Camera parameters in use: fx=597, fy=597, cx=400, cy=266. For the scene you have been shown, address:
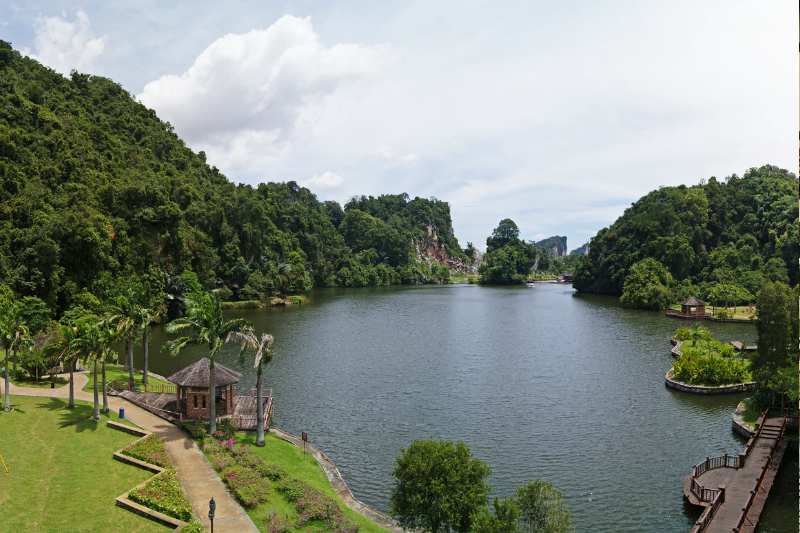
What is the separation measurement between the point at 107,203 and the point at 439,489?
86.6 m

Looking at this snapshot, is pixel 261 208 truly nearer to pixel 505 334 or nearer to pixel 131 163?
pixel 131 163

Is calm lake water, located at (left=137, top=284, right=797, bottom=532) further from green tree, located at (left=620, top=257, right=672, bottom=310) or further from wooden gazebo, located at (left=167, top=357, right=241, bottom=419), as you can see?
green tree, located at (left=620, top=257, right=672, bottom=310)

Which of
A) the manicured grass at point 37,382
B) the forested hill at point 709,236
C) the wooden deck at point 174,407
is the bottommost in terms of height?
the wooden deck at point 174,407

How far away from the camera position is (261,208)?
143 meters

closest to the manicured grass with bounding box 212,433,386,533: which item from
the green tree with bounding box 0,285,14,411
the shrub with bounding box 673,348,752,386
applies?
the green tree with bounding box 0,285,14,411

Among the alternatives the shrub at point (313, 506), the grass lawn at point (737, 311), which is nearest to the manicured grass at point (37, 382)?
the shrub at point (313, 506)

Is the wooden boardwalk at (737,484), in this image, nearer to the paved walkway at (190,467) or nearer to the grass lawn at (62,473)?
the paved walkway at (190,467)

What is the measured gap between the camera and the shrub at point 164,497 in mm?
28203

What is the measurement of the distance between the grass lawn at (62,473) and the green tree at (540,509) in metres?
16.3

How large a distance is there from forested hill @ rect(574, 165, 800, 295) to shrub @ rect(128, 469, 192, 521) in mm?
125125

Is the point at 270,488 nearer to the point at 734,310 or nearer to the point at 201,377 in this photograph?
the point at 201,377

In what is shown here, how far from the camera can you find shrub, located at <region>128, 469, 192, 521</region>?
28.2 meters

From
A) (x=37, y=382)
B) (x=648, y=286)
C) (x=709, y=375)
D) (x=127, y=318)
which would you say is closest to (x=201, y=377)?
(x=127, y=318)

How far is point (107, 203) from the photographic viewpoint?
95.5m
